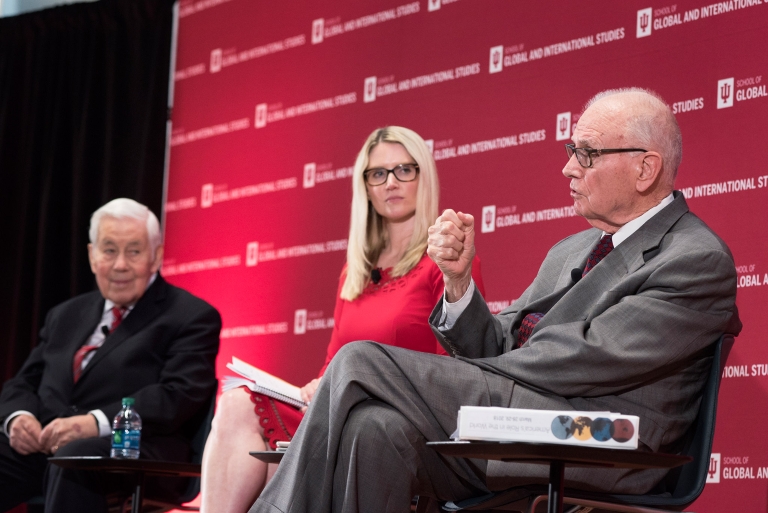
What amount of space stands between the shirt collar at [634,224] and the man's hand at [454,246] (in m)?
0.42

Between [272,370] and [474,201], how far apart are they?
1635mm

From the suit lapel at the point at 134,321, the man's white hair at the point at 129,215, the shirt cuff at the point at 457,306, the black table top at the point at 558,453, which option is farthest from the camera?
the man's white hair at the point at 129,215

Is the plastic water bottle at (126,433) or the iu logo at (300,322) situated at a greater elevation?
the iu logo at (300,322)

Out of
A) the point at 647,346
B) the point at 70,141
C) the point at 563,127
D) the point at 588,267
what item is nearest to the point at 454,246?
the point at 588,267

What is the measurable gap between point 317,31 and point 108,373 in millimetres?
2415

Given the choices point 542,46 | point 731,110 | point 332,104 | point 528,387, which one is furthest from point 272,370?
point 528,387

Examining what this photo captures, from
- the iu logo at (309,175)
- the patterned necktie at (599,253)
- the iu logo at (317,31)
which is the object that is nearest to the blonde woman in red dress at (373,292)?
the patterned necktie at (599,253)

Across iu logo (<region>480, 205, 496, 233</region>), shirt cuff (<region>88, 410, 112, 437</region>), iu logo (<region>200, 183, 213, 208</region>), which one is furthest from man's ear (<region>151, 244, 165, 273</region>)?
iu logo (<region>480, 205, 496, 233</region>)

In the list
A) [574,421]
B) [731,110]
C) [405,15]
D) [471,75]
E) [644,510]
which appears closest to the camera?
[574,421]

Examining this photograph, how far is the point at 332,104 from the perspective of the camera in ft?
17.7

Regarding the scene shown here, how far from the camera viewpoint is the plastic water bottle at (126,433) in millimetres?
3693

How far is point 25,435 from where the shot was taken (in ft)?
13.3

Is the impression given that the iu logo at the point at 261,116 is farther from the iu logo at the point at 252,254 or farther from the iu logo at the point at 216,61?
the iu logo at the point at 252,254

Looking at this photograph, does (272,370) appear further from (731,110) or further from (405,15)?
(731,110)
